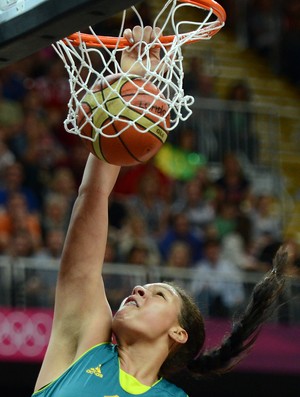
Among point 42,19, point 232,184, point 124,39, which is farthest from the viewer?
point 232,184

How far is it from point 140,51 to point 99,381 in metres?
1.30

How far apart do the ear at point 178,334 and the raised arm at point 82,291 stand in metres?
0.26

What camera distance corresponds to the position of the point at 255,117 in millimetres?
11055

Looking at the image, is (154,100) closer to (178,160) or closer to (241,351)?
(241,351)

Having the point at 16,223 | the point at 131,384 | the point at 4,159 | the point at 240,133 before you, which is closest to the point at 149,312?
the point at 131,384

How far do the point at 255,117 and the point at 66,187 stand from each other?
2530 millimetres

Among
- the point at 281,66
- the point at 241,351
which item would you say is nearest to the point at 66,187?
the point at 281,66

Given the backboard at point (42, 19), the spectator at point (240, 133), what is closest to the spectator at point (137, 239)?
the spectator at point (240, 133)

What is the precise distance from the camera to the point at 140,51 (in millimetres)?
4328

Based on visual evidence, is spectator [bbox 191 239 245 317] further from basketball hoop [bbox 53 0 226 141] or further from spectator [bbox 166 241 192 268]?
basketball hoop [bbox 53 0 226 141]

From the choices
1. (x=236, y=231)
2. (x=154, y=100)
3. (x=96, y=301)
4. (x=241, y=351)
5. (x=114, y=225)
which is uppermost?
(x=154, y=100)

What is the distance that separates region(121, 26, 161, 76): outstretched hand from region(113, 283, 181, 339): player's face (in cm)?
89

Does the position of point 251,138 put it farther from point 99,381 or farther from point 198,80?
point 99,381

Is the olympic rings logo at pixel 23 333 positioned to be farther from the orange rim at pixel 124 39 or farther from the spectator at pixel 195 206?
the orange rim at pixel 124 39
